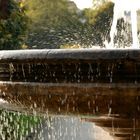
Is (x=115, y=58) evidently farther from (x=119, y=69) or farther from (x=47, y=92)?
(x=47, y=92)

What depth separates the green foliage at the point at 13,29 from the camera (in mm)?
13734

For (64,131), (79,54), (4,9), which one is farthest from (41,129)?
(79,54)

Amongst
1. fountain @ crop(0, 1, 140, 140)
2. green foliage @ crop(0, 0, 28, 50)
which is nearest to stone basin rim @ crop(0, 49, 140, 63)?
fountain @ crop(0, 1, 140, 140)

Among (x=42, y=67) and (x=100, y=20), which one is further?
(x=100, y=20)

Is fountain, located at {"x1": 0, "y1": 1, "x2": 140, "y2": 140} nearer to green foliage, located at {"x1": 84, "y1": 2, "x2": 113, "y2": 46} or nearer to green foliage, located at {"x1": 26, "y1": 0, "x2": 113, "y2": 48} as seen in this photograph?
green foliage, located at {"x1": 26, "y1": 0, "x2": 113, "y2": 48}

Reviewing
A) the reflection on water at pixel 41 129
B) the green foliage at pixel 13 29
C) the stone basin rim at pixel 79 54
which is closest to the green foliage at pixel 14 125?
the reflection on water at pixel 41 129

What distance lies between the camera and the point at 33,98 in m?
3.19

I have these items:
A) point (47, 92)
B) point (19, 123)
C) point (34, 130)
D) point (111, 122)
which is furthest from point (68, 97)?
point (34, 130)

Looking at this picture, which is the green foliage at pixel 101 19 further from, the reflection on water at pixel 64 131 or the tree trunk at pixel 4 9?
the reflection on water at pixel 64 131

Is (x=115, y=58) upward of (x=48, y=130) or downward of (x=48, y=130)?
upward

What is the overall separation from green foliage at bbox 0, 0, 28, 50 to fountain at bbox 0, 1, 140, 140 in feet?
34.0

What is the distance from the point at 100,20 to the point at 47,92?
Answer: 82.3ft

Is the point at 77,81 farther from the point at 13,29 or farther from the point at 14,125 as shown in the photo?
the point at 13,29

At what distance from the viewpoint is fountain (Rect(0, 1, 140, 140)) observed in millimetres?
2869
